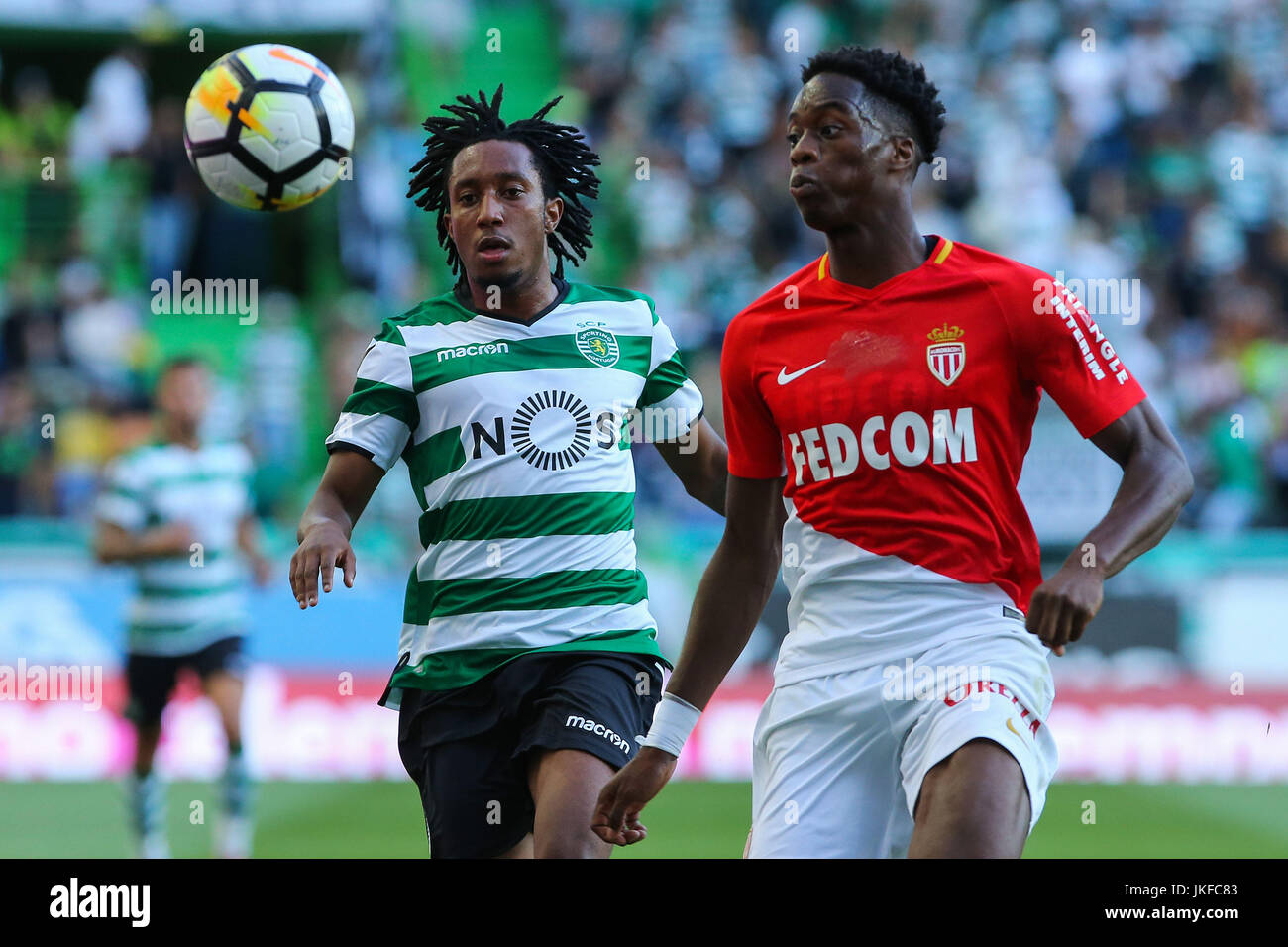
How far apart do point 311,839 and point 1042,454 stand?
5.40m

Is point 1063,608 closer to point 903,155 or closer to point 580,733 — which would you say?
point 903,155

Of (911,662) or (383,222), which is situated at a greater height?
(383,222)

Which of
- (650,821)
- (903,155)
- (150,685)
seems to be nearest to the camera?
(903,155)

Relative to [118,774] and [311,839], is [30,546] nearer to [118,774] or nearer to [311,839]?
[118,774]

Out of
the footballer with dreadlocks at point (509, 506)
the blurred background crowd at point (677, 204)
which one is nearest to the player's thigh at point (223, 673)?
the blurred background crowd at point (677, 204)

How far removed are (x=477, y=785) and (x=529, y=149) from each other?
6.24 ft

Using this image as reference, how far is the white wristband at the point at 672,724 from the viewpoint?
13.9 ft

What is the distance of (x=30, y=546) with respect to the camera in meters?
11.2

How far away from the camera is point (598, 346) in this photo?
498cm

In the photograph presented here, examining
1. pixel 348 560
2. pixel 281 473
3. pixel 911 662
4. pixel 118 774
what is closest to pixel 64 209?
pixel 281 473

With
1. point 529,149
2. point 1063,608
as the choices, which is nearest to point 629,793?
point 1063,608

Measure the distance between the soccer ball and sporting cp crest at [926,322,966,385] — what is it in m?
2.59

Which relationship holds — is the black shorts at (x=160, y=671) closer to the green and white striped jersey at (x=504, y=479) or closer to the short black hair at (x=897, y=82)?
the green and white striped jersey at (x=504, y=479)

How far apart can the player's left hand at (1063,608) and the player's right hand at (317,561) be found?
1666 millimetres
